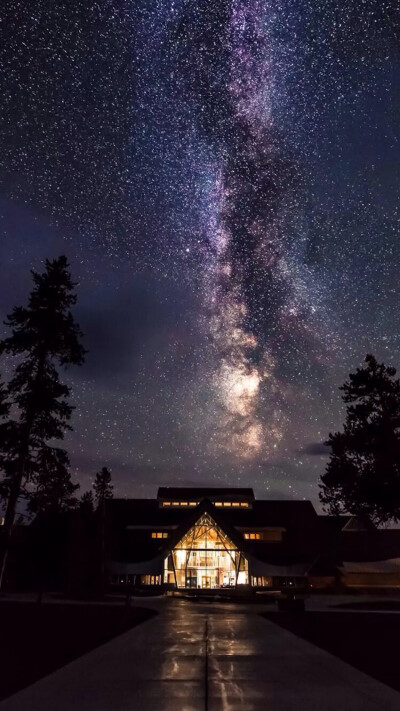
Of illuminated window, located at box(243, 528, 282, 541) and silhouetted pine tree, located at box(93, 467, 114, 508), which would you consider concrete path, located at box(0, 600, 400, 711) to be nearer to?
illuminated window, located at box(243, 528, 282, 541)

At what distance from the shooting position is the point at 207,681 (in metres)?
9.44

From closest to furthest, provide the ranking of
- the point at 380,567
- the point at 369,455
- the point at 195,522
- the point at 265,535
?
1. the point at 369,455
2. the point at 380,567
3. the point at 195,522
4. the point at 265,535

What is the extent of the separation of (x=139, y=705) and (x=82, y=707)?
2.48 feet

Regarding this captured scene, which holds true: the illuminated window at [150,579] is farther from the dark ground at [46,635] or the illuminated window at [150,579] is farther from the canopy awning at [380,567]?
the dark ground at [46,635]

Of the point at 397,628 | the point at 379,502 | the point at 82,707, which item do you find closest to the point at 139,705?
the point at 82,707

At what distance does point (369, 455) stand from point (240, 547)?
2168 centimetres

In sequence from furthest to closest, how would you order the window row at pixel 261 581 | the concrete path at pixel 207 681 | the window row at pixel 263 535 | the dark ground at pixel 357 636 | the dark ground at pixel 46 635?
the window row at pixel 263 535 → the window row at pixel 261 581 → the dark ground at pixel 357 636 → the dark ground at pixel 46 635 → the concrete path at pixel 207 681

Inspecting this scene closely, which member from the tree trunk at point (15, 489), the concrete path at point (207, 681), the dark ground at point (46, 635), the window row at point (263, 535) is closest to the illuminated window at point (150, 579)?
the window row at point (263, 535)

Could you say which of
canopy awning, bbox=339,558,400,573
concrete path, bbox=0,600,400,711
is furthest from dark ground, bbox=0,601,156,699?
canopy awning, bbox=339,558,400,573

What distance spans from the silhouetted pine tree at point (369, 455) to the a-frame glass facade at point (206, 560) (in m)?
21.5

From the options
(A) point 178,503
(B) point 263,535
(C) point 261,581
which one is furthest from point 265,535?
(A) point 178,503

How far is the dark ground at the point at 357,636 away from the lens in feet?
37.5

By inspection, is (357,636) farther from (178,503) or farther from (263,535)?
(178,503)

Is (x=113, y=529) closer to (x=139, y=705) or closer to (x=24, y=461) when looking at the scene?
(x=24, y=461)
